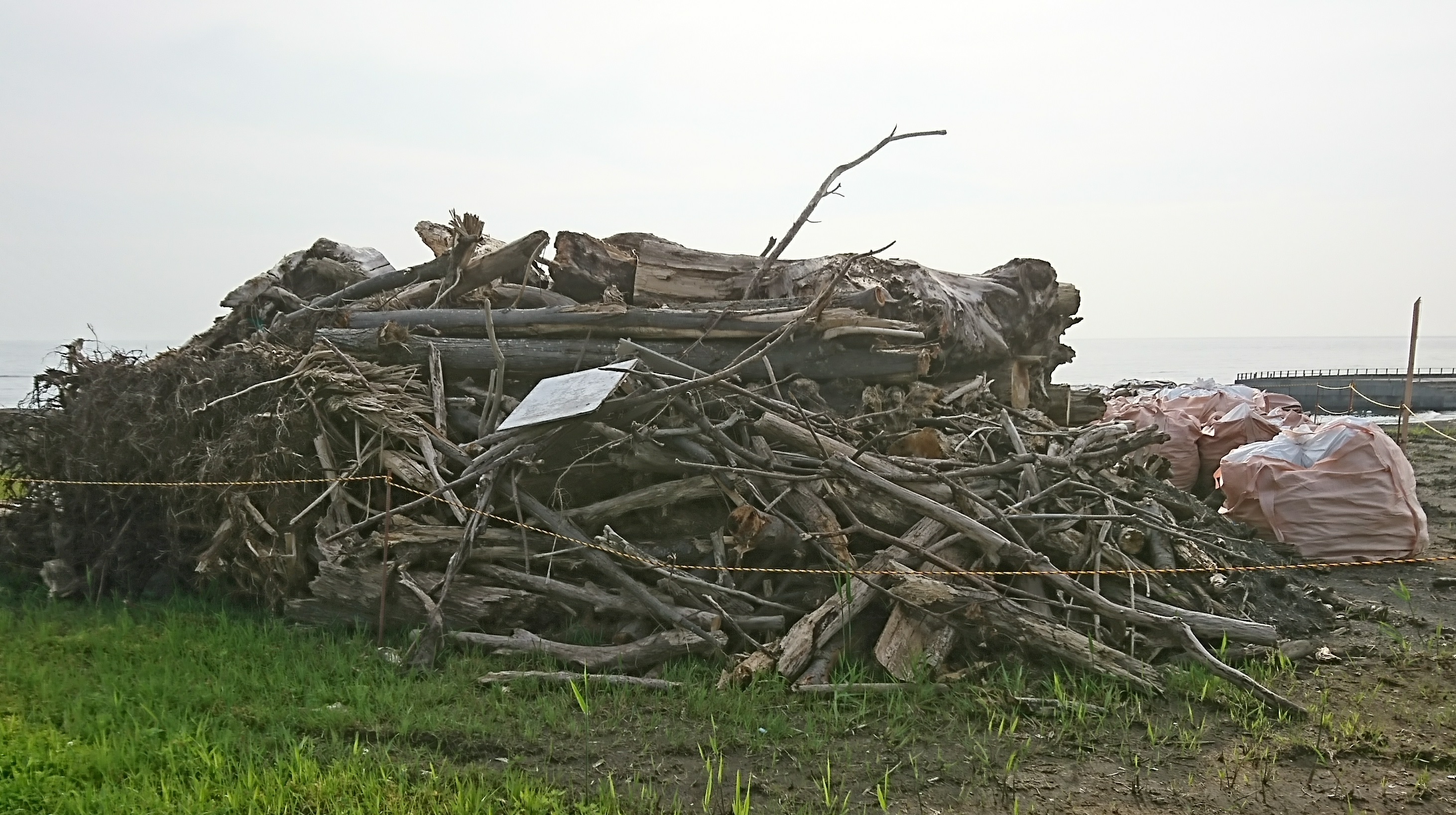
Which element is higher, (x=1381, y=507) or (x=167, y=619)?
(x=1381, y=507)

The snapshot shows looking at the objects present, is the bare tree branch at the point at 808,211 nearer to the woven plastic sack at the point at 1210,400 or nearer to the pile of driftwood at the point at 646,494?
the pile of driftwood at the point at 646,494

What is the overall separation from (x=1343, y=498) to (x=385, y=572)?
7.25 metres

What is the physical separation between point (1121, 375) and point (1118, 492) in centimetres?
3703

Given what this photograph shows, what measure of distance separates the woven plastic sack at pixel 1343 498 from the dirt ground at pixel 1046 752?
2.67 meters

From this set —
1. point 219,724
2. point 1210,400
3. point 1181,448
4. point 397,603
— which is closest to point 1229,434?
point 1181,448

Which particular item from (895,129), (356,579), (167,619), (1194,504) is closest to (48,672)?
(167,619)

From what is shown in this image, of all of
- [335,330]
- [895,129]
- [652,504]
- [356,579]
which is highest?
[895,129]

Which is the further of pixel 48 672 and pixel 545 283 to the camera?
pixel 545 283

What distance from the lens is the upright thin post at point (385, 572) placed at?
19.1ft

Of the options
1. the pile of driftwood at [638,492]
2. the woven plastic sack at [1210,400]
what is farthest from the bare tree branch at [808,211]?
the woven plastic sack at [1210,400]

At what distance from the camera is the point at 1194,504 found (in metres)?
7.82

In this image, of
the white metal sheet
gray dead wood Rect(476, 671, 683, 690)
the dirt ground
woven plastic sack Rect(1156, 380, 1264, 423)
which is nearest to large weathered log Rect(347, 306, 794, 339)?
the white metal sheet

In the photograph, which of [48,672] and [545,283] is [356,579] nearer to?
[48,672]

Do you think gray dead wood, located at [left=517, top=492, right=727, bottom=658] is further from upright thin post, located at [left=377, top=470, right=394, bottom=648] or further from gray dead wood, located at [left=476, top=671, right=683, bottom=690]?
upright thin post, located at [left=377, top=470, right=394, bottom=648]
